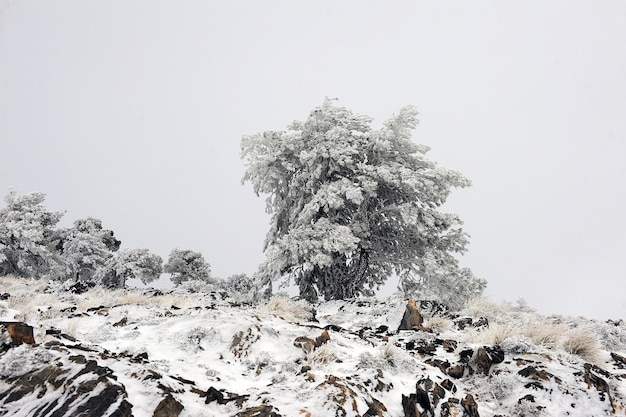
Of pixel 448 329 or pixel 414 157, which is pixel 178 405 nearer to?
pixel 448 329

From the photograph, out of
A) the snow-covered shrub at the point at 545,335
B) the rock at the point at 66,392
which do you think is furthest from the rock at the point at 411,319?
the rock at the point at 66,392

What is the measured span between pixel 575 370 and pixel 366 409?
3231 mm

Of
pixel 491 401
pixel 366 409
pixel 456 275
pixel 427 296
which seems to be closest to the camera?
pixel 366 409

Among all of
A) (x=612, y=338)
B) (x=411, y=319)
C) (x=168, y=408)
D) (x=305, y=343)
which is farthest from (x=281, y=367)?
(x=612, y=338)

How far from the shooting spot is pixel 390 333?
855cm

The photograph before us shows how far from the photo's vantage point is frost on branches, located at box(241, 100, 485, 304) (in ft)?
47.8

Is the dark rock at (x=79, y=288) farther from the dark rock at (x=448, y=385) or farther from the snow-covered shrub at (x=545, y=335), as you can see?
the snow-covered shrub at (x=545, y=335)

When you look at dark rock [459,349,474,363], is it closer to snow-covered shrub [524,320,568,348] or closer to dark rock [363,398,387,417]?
snow-covered shrub [524,320,568,348]

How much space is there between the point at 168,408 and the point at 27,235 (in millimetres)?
25775

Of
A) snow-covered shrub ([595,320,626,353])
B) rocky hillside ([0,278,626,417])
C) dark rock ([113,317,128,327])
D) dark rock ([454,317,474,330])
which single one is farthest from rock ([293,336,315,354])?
snow-covered shrub ([595,320,626,353])

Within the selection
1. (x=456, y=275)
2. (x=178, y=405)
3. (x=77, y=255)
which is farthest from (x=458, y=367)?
(x=77, y=255)

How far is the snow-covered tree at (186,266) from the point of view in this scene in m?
27.0

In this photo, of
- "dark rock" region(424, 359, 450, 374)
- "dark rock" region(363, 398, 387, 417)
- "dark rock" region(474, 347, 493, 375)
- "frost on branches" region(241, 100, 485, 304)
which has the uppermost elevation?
"frost on branches" region(241, 100, 485, 304)

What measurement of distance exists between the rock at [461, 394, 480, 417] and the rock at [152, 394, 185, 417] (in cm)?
343
